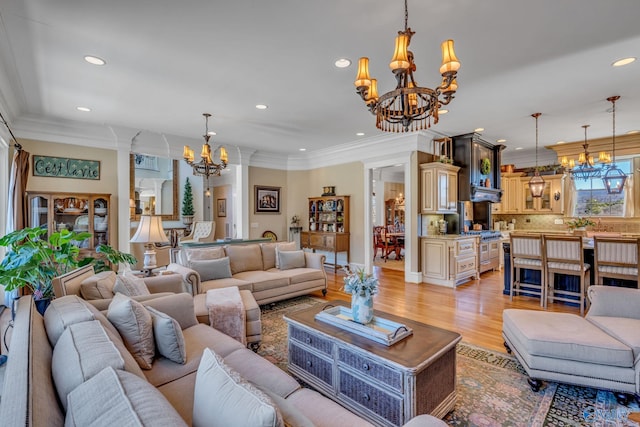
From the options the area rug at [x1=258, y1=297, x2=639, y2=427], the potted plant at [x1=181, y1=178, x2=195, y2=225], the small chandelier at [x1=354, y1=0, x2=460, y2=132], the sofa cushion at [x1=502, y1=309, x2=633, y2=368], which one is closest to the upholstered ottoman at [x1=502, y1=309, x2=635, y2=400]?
the sofa cushion at [x1=502, y1=309, x2=633, y2=368]

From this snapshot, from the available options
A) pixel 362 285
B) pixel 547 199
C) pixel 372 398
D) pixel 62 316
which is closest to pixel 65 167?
pixel 62 316

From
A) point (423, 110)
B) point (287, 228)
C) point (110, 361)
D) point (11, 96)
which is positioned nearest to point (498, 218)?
point (287, 228)

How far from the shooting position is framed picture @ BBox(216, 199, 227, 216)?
33.8 feet

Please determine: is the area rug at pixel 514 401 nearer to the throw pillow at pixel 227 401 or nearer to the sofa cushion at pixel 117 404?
the throw pillow at pixel 227 401

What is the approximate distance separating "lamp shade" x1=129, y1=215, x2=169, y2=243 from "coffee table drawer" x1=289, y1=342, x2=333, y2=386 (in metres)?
2.07

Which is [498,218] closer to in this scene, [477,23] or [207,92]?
[477,23]

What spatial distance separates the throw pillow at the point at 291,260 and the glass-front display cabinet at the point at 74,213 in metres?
2.94

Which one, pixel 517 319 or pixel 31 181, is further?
pixel 31 181

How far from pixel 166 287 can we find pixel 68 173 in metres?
3.37

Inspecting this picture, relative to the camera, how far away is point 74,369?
3.58ft

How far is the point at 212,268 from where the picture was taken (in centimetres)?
413

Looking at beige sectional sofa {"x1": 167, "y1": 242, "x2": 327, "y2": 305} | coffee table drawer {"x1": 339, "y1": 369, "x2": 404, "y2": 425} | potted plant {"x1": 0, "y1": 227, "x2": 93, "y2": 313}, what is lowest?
coffee table drawer {"x1": 339, "y1": 369, "x2": 404, "y2": 425}

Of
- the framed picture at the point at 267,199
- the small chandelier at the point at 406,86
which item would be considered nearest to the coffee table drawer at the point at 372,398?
the small chandelier at the point at 406,86

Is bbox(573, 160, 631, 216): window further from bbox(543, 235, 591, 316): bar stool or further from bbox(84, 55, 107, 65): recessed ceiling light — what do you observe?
bbox(84, 55, 107, 65): recessed ceiling light
